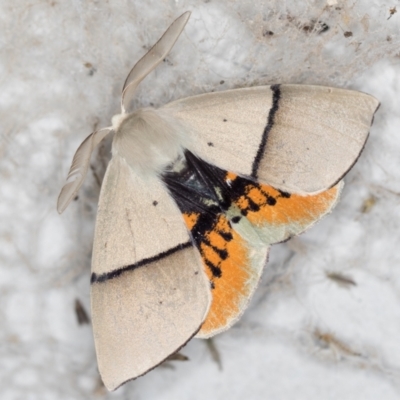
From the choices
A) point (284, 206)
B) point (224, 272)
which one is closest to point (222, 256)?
point (224, 272)

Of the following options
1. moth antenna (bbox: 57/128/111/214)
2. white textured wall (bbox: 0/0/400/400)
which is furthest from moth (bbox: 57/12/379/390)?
white textured wall (bbox: 0/0/400/400)

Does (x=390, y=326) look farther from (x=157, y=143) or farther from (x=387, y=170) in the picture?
(x=157, y=143)

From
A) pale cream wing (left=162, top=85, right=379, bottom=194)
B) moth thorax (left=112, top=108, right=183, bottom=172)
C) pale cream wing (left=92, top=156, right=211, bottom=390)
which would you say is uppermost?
pale cream wing (left=162, top=85, right=379, bottom=194)

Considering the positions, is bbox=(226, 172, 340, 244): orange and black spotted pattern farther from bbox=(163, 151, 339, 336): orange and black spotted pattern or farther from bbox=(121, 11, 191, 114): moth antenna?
bbox=(121, 11, 191, 114): moth antenna

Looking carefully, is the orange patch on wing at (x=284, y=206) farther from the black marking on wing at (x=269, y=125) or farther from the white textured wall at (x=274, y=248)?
the white textured wall at (x=274, y=248)

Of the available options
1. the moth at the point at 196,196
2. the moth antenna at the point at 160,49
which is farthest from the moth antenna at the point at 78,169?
the moth antenna at the point at 160,49

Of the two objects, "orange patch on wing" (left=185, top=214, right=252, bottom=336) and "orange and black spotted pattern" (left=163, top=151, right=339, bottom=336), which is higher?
"orange and black spotted pattern" (left=163, top=151, right=339, bottom=336)
